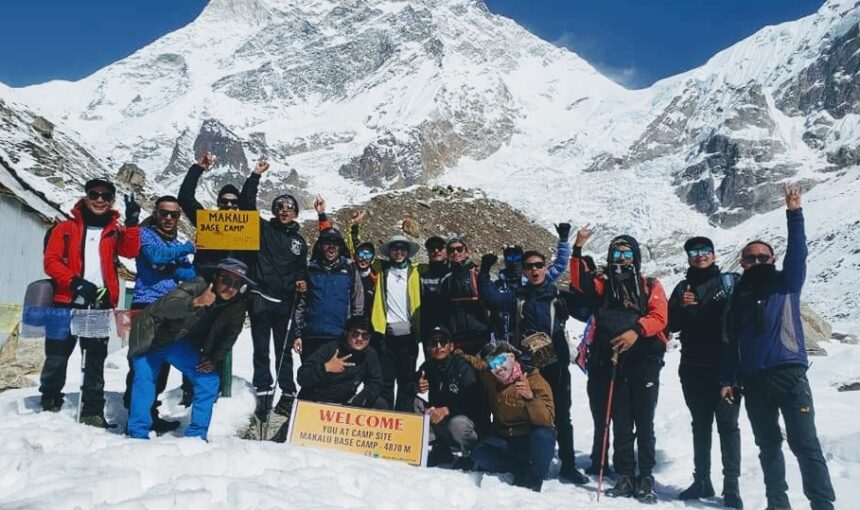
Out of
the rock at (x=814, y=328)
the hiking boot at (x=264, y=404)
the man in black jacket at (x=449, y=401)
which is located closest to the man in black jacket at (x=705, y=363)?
the man in black jacket at (x=449, y=401)

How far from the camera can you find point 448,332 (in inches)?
274

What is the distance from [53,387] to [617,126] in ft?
604

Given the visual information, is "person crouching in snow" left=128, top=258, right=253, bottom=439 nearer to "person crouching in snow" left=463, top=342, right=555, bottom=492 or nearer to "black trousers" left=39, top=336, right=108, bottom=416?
"black trousers" left=39, top=336, right=108, bottom=416

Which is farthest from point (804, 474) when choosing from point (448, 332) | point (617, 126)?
point (617, 126)

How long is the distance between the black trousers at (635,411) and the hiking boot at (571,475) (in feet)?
1.51

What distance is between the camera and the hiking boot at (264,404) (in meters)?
7.36

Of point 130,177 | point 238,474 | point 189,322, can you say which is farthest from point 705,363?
point 130,177

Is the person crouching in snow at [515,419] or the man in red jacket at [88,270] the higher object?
the man in red jacket at [88,270]

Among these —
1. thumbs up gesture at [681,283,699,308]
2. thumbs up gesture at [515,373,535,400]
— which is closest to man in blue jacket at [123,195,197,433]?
thumbs up gesture at [515,373,535,400]

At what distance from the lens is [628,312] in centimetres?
641

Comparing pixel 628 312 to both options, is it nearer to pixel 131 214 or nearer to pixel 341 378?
pixel 341 378

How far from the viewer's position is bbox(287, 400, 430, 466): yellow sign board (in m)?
6.29

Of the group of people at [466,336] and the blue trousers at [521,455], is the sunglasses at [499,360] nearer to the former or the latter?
the group of people at [466,336]

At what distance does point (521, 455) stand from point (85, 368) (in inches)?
161
